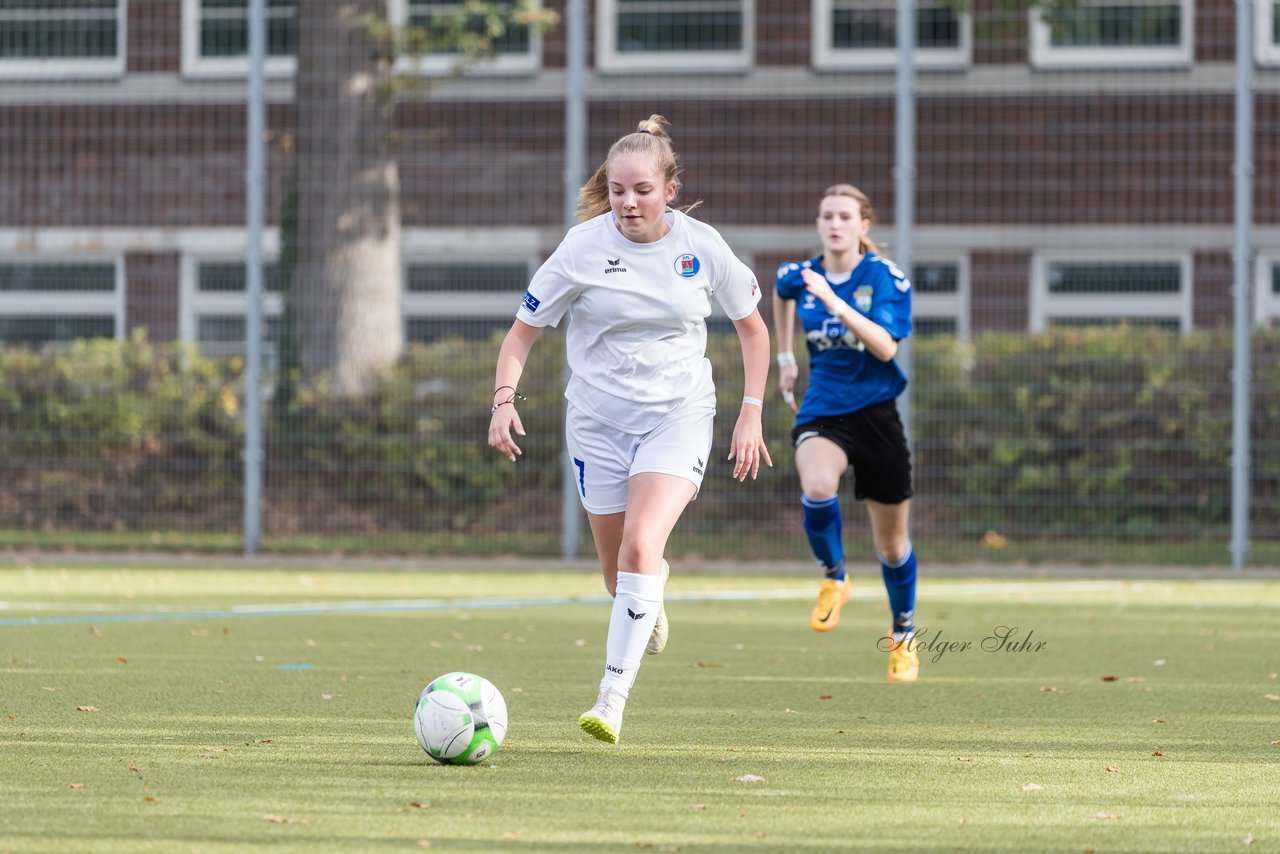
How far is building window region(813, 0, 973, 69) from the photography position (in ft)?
50.2

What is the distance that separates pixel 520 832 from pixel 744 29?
40.9ft

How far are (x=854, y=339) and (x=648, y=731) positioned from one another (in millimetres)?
2640

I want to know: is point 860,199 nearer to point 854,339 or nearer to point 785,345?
point 854,339

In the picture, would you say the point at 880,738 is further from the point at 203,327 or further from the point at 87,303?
the point at 87,303

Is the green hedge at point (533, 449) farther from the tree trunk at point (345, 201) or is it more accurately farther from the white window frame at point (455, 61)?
the white window frame at point (455, 61)

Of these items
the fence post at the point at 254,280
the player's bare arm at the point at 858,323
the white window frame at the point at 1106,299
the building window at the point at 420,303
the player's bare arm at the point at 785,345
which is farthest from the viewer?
the white window frame at the point at 1106,299

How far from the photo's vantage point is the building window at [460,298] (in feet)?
47.4

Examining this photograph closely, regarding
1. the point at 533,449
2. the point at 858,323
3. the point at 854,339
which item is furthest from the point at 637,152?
the point at 533,449

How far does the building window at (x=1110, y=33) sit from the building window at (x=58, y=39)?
7.02 meters

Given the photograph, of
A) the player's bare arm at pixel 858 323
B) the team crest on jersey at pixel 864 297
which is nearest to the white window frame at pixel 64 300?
the team crest on jersey at pixel 864 297

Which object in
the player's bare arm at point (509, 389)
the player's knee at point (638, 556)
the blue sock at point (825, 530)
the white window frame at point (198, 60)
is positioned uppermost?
the white window frame at point (198, 60)

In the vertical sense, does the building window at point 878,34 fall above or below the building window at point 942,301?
above

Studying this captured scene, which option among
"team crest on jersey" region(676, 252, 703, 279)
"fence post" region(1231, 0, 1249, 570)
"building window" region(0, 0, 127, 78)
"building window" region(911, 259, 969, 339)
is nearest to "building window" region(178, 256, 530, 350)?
"building window" region(0, 0, 127, 78)

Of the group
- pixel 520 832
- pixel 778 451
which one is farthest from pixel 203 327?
pixel 520 832
